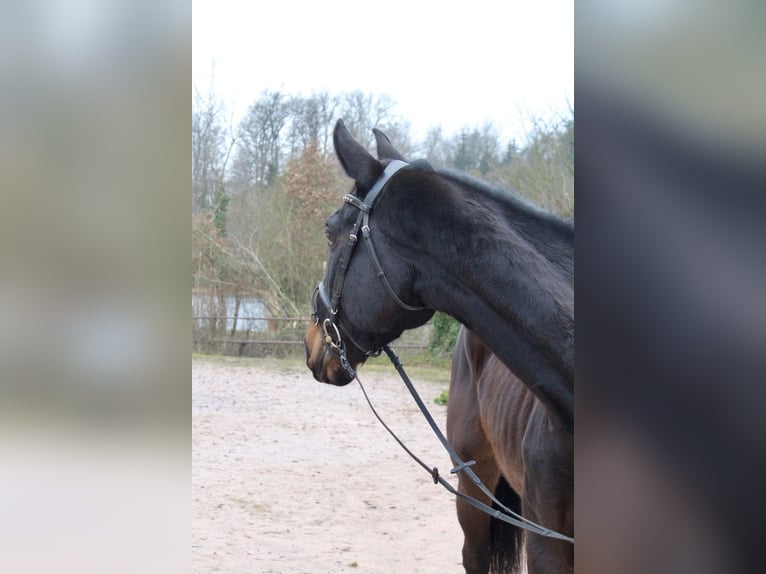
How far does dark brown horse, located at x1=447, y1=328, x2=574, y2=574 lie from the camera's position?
6.65ft

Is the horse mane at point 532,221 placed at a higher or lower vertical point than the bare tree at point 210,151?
lower

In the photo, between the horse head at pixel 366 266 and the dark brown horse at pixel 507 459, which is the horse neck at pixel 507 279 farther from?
the dark brown horse at pixel 507 459

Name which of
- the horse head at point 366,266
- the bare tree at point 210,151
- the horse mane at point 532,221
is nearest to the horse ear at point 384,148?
the horse head at point 366,266

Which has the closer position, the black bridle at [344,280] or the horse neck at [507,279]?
the horse neck at [507,279]

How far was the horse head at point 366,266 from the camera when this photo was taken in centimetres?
210

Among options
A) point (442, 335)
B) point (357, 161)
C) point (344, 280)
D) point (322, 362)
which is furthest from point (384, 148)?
point (442, 335)

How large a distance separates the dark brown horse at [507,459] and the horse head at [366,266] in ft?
1.69

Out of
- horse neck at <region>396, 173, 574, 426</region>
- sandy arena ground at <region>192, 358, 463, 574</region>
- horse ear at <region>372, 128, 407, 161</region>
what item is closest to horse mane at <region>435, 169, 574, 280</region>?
horse neck at <region>396, 173, 574, 426</region>
